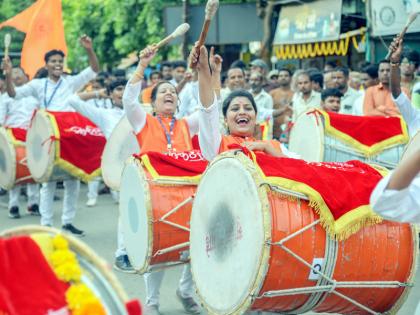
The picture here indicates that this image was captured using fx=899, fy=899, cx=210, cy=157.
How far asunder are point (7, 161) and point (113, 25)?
12.6 m

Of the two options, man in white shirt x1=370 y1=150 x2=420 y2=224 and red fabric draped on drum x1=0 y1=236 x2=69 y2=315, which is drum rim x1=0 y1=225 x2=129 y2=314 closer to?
red fabric draped on drum x1=0 y1=236 x2=69 y2=315

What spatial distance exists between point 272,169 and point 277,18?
573 inches

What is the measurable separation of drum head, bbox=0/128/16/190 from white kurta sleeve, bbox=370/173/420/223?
697 centimetres

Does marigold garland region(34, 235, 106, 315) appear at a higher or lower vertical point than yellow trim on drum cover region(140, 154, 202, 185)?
higher

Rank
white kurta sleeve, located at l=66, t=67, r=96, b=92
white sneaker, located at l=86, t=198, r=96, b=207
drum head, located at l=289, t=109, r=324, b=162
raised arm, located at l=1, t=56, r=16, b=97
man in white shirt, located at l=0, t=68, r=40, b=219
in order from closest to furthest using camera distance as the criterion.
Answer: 1. drum head, located at l=289, t=109, r=324, b=162
2. white kurta sleeve, located at l=66, t=67, r=96, b=92
3. raised arm, located at l=1, t=56, r=16, b=97
4. man in white shirt, located at l=0, t=68, r=40, b=219
5. white sneaker, located at l=86, t=198, r=96, b=207

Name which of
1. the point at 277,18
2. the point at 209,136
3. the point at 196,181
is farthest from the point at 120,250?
the point at 277,18

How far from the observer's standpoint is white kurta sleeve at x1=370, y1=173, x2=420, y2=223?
313 centimetres

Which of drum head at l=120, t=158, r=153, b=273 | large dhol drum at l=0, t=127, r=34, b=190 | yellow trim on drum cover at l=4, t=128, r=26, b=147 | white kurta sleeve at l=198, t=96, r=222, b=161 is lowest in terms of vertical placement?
large dhol drum at l=0, t=127, r=34, b=190

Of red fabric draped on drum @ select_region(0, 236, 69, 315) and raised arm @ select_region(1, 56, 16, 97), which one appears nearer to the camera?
red fabric draped on drum @ select_region(0, 236, 69, 315)

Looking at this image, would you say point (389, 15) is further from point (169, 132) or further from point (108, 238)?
point (169, 132)

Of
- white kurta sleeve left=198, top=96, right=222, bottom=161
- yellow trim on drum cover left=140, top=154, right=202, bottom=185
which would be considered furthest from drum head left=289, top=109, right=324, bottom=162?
white kurta sleeve left=198, top=96, right=222, bottom=161

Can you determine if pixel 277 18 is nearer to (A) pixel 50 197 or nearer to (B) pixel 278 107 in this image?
(B) pixel 278 107

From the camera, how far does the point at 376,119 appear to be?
7.95 metres

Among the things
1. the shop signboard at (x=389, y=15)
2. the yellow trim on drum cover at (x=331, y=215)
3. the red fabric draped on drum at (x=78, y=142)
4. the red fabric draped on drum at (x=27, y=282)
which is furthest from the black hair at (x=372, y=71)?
the red fabric draped on drum at (x=27, y=282)
